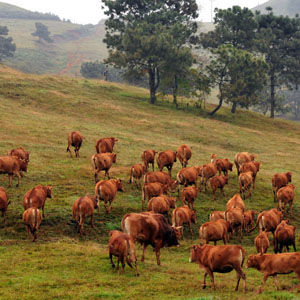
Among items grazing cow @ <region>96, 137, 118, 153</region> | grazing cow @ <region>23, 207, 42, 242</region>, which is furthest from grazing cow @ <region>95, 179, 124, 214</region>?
grazing cow @ <region>96, 137, 118, 153</region>

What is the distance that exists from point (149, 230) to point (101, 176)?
36.2ft

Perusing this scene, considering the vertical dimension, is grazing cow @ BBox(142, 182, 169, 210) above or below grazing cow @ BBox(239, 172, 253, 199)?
below

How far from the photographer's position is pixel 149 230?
526 inches

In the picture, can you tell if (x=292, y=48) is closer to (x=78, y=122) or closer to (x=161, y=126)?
(x=161, y=126)

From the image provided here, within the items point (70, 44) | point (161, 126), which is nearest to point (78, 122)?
point (161, 126)

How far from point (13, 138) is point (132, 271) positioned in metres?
23.1

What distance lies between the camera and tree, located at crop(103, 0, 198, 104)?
190 feet

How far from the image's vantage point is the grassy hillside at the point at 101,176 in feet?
36.4

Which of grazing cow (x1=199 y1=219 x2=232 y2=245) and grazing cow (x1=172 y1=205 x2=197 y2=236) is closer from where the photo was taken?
grazing cow (x1=199 y1=219 x2=232 y2=245)

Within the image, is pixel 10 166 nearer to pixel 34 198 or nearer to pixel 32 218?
pixel 34 198

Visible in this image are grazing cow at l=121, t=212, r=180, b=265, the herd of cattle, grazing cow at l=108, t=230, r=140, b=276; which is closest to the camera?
the herd of cattle

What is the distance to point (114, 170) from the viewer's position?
25.9m

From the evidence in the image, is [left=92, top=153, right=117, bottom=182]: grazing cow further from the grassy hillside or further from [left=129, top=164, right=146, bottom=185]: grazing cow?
[left=129, top=164, right=146, bottom=185]: grazing cow

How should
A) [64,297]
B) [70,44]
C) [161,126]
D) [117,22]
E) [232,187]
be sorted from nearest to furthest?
1. [64,297]
2. [232,187]
3. [161,126]
4. [117,22]
5. [70,44]
